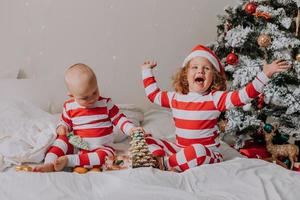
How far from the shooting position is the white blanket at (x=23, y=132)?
193cm

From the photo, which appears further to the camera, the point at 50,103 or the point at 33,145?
the point at 50,103

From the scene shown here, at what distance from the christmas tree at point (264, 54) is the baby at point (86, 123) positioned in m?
0.74

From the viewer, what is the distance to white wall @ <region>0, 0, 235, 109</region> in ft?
9.61

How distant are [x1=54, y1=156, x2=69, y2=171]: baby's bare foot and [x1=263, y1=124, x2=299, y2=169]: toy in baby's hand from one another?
47.4 inches

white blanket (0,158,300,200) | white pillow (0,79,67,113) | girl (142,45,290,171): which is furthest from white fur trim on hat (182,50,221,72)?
white pillow (0,79,67,113)

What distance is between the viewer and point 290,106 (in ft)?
8.14

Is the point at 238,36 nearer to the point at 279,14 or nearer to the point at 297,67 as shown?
the point at 279,14

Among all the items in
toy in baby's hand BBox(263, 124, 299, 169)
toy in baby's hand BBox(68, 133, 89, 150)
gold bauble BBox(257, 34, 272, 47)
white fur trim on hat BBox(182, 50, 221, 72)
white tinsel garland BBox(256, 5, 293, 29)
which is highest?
white tinsel garland BBox(256, 5, 293, 29)

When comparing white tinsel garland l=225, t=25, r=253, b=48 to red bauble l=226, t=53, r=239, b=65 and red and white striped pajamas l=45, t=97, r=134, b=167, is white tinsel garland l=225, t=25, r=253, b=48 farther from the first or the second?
red and white striped pajamas l=45, t=97, r=134, b=167

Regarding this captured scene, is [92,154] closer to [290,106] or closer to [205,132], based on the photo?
[205,132]

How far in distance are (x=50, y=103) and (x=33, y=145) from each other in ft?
2.27

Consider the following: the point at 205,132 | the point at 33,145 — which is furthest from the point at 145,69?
the point at 33,145

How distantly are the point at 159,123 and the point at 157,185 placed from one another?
3.54 ft

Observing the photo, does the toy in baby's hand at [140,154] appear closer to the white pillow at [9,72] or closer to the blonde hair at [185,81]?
the blonde hair at [185,81]
